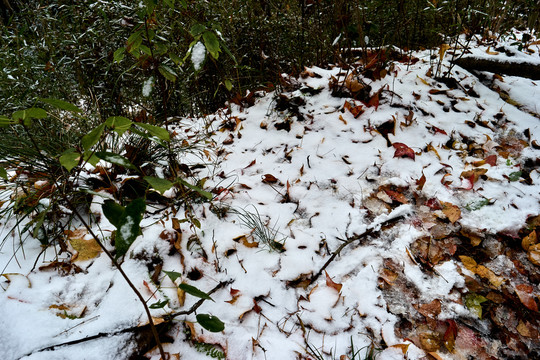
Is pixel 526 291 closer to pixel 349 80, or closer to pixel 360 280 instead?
pixel 360 280

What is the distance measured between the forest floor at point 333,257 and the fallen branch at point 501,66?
24.7 inches

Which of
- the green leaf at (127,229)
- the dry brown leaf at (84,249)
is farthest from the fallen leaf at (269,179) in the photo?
the green leaf at (127,229)

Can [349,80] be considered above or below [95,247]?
above

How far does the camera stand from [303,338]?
3.50 ft

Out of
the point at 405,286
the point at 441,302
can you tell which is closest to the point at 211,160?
the point at 405,286

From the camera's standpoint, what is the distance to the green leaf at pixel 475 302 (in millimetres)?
1145

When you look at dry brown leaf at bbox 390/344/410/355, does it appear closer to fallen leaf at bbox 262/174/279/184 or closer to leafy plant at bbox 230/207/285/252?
leafy plant at bbox 230/207/285/252

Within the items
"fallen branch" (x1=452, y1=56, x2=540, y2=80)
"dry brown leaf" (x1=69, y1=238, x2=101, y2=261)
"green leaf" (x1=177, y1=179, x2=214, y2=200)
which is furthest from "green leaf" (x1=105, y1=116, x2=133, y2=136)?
"fallen branch" (x1=452, y1=56, x2=540, y2=80)

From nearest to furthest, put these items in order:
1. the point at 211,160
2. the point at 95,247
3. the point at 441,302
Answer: the point at 441,302 < the point at 95,247 < the point at 211,160

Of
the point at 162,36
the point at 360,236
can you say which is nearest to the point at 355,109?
the point at 360,236

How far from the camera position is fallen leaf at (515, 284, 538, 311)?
1146mm

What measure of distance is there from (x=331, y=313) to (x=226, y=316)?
425 millimetres

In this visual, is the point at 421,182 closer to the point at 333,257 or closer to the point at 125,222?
the point at 333,257

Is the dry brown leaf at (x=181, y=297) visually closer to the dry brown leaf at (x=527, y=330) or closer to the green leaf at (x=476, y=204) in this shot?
the dry brown leaf at (x=527, y=330)
